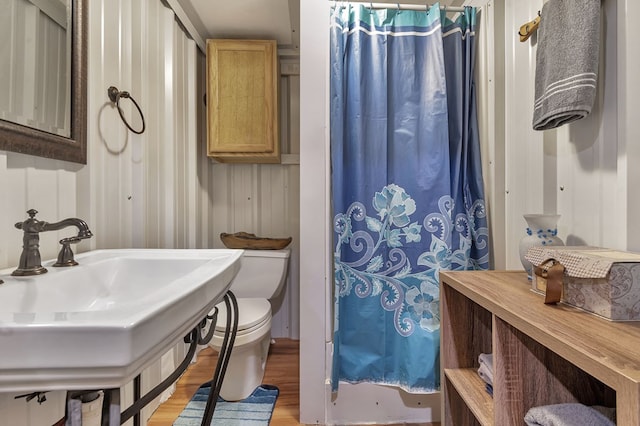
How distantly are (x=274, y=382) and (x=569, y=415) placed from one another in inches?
56.4

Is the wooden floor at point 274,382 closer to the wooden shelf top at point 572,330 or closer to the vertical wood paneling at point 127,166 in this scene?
the vertical wood paneling at point 127,166

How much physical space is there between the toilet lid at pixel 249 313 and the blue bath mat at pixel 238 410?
405 millimetres

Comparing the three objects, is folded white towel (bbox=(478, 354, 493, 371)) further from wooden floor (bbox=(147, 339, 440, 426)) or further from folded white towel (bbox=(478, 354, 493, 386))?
wooden floor (bbox=(147, 339, 440, 426))

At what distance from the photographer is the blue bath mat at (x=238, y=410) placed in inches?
53.4

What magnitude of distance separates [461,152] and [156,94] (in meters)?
1.59

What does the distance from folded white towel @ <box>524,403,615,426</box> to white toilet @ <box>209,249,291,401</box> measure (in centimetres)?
103

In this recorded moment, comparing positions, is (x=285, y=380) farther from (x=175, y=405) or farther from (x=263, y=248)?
(x=263, y=248)

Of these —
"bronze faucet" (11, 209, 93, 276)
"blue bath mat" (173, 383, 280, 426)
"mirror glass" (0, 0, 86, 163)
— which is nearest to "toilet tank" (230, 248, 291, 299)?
"blue bath mat" (173, 383, 280, 426)

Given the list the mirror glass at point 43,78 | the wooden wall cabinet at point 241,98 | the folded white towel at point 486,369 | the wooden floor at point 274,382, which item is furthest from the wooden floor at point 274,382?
the wooden wall cabinet at point 241,98

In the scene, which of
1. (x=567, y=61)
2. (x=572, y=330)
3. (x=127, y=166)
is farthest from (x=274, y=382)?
(x=567, y=61)

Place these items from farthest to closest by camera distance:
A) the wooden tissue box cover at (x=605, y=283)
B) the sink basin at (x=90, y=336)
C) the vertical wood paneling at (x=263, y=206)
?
the vertical wood paneling at (x=263, y=206)
the wooden tissue box cover at (x=605, y=283)
the sink basin at (x=90, y=336)

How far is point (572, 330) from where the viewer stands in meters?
0.56

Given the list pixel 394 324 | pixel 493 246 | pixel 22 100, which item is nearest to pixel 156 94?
pixel 22 100

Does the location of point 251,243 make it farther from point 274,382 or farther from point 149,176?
point 274,382
